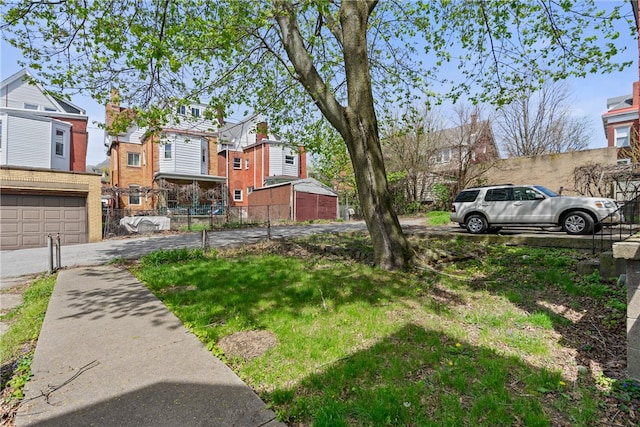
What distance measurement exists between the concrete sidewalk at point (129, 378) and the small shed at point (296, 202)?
17806 millimetres

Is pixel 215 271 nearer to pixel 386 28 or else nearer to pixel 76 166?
pixel 386 28

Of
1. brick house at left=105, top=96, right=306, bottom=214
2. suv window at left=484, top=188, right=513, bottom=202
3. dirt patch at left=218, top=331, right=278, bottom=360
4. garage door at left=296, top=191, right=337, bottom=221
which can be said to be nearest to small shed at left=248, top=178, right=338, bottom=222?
garage door at left=296, top=191, right=337, bottom=221

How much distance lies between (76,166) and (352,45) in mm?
25649

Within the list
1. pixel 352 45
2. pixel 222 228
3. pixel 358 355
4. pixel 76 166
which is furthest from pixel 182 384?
pixel 76 166

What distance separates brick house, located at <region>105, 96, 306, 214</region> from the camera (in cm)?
2316

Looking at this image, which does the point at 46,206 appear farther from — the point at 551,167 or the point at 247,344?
the point at 551,167

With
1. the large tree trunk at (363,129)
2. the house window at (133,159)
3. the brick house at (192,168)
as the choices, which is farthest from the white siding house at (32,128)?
the large tree trunk at (363,129)

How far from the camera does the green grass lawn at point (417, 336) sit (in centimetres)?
232

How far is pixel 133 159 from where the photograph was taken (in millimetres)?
25359

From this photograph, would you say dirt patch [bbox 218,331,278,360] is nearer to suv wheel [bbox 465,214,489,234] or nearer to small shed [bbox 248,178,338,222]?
suv wheel [bbox 465,214,489,234]

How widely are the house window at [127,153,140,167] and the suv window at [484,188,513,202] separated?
85.8 ft

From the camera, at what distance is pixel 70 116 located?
904 inches

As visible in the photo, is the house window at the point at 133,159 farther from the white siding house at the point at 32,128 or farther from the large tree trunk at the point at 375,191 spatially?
the large tree trunk at the point at 375,191

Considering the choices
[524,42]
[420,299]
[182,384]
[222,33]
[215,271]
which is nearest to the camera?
[182,384]
